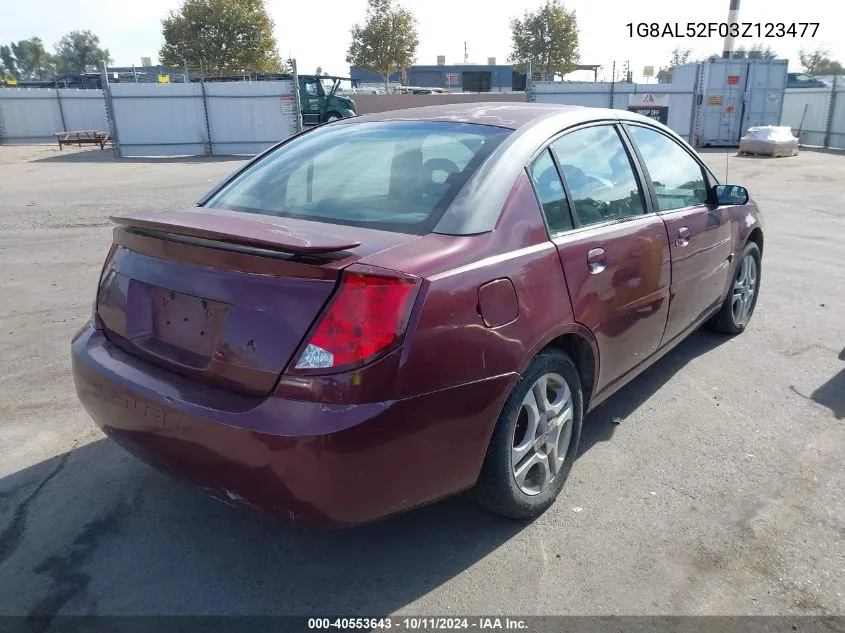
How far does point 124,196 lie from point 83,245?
486 centimetres

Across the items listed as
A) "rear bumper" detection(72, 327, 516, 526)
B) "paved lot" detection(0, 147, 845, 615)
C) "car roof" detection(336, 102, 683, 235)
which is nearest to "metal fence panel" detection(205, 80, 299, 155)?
"paved lot" detection(0, 147, 845, 615)

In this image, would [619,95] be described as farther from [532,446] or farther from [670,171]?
[532,446]

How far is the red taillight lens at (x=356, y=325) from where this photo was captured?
6.76 ft

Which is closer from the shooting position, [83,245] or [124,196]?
[83,245]

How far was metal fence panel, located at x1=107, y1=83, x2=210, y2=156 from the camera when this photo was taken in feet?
68.7

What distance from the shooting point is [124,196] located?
1235 centimetres

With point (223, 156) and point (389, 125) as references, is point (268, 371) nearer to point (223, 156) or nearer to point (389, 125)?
point (389, 125)

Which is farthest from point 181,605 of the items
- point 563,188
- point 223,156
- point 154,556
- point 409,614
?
point 223,156

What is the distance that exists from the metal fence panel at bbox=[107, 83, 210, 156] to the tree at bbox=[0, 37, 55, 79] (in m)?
89.8

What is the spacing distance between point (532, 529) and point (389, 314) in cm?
126

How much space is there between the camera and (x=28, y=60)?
9981 cm

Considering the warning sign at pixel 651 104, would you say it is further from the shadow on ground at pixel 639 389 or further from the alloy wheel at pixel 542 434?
the alloy wheel at pixel 542 434

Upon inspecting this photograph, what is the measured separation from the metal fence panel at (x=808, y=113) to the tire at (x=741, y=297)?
75.2 ft

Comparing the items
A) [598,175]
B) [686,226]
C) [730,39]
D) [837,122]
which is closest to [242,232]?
[598,175]
